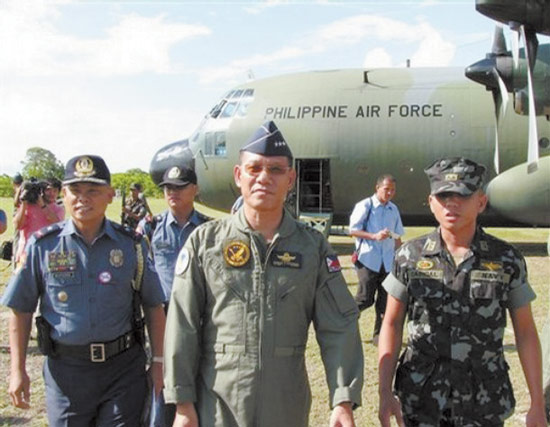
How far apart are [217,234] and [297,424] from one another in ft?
2.69

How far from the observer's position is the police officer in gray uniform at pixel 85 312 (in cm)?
295

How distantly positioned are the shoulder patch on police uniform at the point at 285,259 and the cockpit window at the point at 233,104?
36.7ft

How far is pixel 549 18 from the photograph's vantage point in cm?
583

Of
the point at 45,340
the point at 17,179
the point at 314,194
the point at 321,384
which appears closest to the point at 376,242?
the point at 321,384

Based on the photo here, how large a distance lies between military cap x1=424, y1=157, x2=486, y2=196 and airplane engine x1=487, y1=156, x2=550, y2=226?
610 centimetres

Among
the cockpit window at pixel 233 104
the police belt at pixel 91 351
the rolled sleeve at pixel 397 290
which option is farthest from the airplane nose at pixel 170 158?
the rolled sleeve at pixel 397 290

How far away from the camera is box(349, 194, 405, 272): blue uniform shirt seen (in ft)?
21.0

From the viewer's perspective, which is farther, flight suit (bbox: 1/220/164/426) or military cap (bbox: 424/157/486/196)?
flight suit (bbox: 1/220/164/426)

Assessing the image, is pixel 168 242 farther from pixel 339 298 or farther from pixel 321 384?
pixel 339 298

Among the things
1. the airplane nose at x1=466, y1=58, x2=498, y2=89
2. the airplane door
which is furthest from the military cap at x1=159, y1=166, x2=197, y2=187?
the airplane door

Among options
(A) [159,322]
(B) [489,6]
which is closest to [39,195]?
(A) [159,322]

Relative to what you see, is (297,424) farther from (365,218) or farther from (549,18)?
(549,18)

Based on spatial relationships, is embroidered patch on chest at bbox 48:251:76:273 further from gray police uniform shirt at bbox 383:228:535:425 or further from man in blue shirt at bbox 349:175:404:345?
man in blue shirt at bbox 349:175:404:345

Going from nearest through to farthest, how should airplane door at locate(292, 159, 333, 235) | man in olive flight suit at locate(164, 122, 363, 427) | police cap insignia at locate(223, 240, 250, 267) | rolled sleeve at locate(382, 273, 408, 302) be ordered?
1. man in olive flight suit at locate(164, 122, 363, 427)
2. police cap insignia at locate(223, 240, 250, 267)
3. rolled sleeve at locate(382, 273, 408, 302)
4. airplane door at locate(292, 159, 333, 235)
